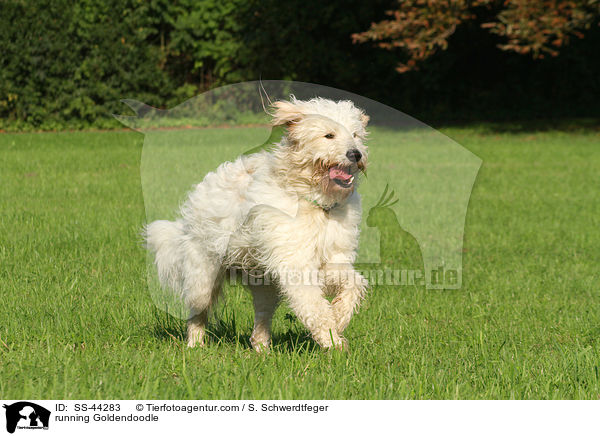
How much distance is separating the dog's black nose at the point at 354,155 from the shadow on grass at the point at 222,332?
1.32 m

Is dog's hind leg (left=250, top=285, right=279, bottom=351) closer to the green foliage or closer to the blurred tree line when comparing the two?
the blurred tree line

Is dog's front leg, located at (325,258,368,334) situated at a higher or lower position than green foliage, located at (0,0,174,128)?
lower

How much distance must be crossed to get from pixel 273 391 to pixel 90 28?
65.6 ft

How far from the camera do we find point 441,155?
727 inches

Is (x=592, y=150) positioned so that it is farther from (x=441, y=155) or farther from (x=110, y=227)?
(x=110, y=227)

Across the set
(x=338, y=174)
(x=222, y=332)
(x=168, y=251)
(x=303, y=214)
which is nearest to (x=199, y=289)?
(x=168, y=251)

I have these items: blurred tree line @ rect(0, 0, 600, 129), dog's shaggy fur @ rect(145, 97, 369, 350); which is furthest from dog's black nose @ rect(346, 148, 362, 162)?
blurred tree line @ rect(0, 0, 600, 129)

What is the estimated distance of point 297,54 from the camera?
24078mm
